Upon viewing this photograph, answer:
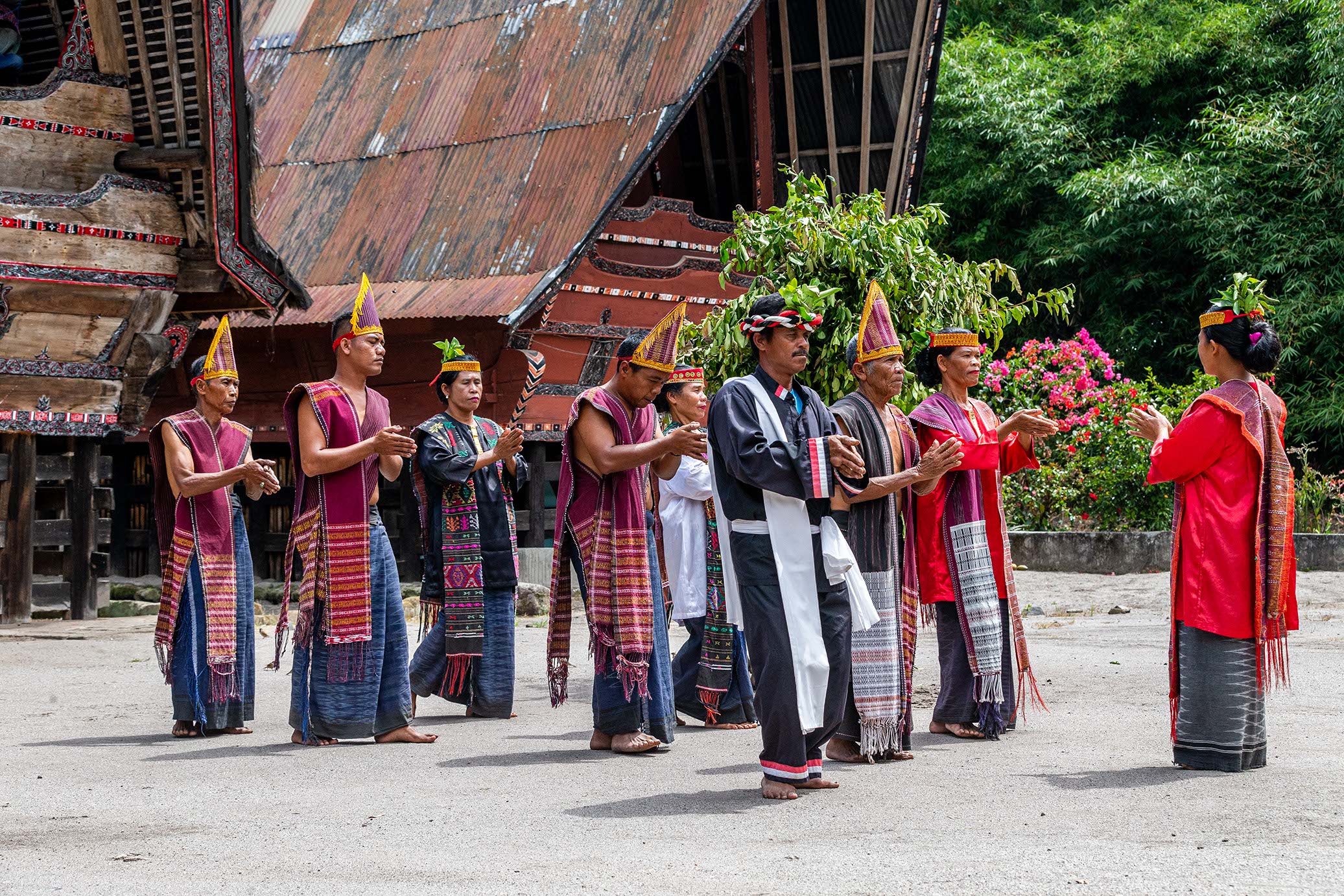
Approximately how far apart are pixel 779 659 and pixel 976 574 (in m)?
1.83

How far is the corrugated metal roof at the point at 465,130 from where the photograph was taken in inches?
→ 568

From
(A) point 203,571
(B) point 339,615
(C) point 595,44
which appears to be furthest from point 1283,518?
(C) point 595,44

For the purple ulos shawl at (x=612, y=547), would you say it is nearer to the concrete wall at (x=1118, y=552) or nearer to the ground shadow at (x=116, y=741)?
the ground shadow at (x=116, y=741)

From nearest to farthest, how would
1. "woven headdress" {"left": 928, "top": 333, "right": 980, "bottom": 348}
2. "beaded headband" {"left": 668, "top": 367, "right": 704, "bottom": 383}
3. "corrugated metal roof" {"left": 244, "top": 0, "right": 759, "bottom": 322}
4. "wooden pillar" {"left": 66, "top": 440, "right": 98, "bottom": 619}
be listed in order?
"woven headdress" {"left": 928, "top": 333, "right": 980, "bottom": 348}, "beaded headband" {"left": 668, "top": 367, "right": 704, "bottom": 383}, "wooden pillar" {"left": 66, "top": 440, "right": 98, "bottom": 619}, "corrugated metal roof" {"left": 244, "top": 0, "right": 759, "bottom": 322}

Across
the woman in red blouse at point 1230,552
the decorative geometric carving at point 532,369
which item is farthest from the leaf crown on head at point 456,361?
the decorative geometric carving at point 532,369

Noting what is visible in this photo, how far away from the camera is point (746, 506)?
5449 mm

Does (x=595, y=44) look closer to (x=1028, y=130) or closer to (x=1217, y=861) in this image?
(x=1028, y=130)

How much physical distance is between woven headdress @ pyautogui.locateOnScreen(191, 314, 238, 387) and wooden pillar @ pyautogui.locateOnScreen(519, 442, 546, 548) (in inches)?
301

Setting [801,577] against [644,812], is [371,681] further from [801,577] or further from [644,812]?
[801,577]

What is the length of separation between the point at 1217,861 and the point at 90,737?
494cm

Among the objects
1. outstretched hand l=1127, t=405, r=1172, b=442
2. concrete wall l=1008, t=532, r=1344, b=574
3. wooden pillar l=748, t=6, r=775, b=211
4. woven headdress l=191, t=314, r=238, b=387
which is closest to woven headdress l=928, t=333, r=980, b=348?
outstretched hand l=1127, t=405, r=1172, b=442

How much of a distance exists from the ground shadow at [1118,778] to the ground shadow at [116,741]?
375 cm

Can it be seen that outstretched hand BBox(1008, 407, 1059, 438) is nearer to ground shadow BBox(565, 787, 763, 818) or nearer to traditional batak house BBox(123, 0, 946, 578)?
ground shadow BBox(565, 787, 763, 818)

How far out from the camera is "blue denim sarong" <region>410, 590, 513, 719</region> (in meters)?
7.74
